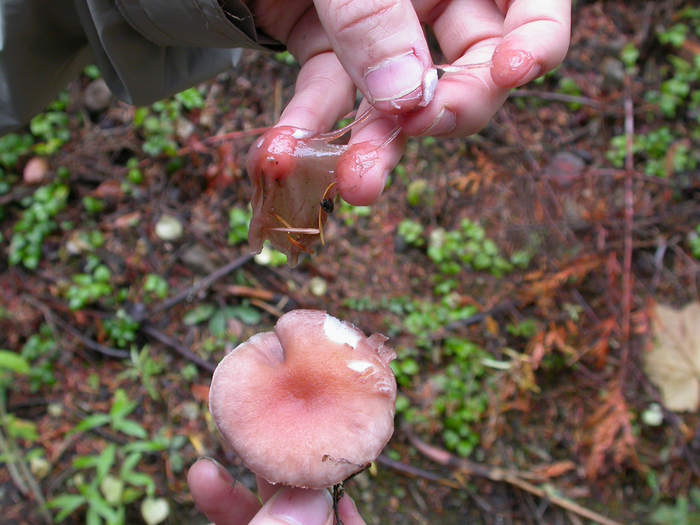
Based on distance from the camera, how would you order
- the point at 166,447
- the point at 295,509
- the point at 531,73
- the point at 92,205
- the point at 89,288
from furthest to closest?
the point at 92,205 < the point at 89,288 < the point at 166,447 < the point at 531,73 < the point at 295,509

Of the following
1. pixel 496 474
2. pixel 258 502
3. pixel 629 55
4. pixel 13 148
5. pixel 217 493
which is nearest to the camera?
pixel 217 493

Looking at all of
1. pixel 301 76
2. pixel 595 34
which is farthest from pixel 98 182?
pixel 595 34

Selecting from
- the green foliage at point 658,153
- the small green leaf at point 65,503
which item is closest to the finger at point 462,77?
the green foliage at point 658,153

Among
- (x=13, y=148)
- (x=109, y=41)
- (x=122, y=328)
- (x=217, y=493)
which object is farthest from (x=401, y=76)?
(x=13, y=148)

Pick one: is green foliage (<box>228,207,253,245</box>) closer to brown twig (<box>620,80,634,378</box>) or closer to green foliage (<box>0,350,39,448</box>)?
green foliage (<box>0,350,39,448</box>)

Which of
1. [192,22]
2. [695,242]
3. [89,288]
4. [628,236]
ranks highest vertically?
[192,22]

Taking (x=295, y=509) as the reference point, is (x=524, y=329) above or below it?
below

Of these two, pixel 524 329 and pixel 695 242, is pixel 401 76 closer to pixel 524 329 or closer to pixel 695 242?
pixel 524 329

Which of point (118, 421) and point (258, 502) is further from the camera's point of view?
point (118, 421)
